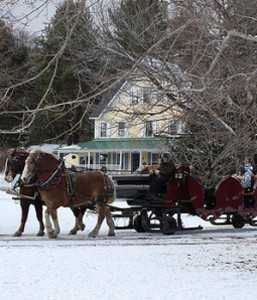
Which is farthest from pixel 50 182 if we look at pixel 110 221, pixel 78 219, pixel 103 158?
pixel 103 158

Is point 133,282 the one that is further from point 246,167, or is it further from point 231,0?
point 246,167

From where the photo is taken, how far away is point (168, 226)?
67.2 feet

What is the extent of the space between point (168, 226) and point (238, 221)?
307cm

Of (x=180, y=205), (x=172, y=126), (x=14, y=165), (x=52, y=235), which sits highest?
(x=172, y=126)

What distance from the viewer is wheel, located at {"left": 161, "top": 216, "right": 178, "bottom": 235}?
20.4 metres

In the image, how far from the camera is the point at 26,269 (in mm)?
12539

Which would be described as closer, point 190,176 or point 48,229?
point 48,229

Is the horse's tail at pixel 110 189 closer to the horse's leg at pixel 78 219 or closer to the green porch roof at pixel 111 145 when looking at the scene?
the horse's leg at pixel 78 219

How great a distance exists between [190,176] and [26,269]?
9.20 metres

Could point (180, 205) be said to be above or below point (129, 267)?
above

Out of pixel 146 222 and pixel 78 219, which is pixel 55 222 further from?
pixel 146 222

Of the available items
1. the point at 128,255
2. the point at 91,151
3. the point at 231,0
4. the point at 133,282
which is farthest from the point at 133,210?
the point at 91,151

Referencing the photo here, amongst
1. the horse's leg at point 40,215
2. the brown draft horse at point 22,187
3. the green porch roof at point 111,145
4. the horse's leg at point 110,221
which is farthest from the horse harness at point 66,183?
the green porch roof at point 111,145

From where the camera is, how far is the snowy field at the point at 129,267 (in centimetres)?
1069
